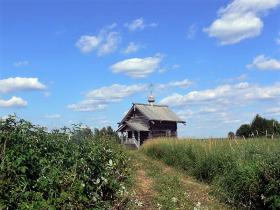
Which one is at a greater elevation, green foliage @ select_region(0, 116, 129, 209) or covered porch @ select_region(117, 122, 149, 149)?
covered porch @ select_region(117, 122, 149, 149)

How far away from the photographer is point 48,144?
606 centimetres

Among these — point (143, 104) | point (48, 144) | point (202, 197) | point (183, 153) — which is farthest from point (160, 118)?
point (48, 144)

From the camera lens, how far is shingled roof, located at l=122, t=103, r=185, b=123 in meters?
45.3

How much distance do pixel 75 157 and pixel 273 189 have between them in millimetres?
4576

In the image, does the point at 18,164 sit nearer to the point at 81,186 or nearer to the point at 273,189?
the point at 81,186

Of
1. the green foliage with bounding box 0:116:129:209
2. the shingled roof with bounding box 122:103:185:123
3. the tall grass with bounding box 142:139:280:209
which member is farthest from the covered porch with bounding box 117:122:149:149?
the green foliage with bounding box 0:116:129:209

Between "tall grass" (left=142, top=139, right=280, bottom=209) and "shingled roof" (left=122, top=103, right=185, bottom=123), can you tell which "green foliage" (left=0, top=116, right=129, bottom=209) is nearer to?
"tall grass" (left=142, top=139, right=280, bottom=209)

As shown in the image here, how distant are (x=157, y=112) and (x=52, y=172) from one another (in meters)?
42.1

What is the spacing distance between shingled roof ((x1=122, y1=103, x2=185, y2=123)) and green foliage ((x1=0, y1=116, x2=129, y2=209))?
3800cm

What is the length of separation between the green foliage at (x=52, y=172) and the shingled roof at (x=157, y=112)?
125 ft

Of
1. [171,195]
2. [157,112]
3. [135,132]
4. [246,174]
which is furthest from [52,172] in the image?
[157,112]

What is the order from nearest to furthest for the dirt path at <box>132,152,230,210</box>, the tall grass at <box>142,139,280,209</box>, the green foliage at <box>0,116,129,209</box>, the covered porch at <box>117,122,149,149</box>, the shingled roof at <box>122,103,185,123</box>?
the green foliage at <box>0,116,129,209</box> → the tall grass at <box>142,139,280,209</box> → the dirt path at <box>132,152,230,210</box> → the covered porch at <box>117,122,149,149</box> → the shingled roof at <box>122,103,185,123</box>

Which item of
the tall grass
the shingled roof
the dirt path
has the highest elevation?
the shingled roof

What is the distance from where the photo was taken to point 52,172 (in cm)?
522
